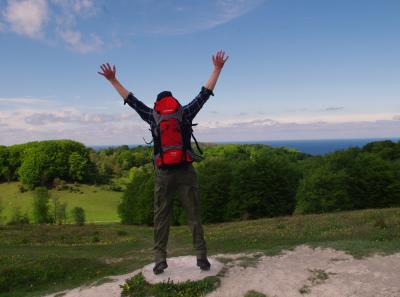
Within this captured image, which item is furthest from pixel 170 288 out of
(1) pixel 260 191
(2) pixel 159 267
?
(1) pixel 260 191

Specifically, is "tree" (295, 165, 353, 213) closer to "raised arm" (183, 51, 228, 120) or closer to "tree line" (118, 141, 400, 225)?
"tree line" (118, 141, 400, 225)

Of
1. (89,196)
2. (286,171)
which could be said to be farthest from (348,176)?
(89,196)

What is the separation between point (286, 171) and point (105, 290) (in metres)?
71.0

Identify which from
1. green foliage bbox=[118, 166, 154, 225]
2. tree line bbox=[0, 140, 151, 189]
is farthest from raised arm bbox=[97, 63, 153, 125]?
Answer: tree line bbox=[0, 140, 151, 189]

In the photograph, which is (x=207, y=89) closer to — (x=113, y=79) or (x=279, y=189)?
(x=113, y=79)

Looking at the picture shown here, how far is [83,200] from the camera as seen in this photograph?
118625mm

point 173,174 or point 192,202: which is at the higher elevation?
point 173,174

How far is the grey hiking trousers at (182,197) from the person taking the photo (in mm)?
10656

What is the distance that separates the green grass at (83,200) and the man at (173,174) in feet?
300

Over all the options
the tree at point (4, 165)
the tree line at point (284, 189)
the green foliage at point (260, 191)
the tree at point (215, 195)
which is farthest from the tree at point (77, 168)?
the green foliage at point (260, 191)

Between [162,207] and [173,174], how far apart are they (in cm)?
104

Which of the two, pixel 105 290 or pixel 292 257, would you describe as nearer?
pixel 105 290

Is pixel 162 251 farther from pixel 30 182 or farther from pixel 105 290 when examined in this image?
pixel 30 182

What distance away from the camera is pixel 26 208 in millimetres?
110500
